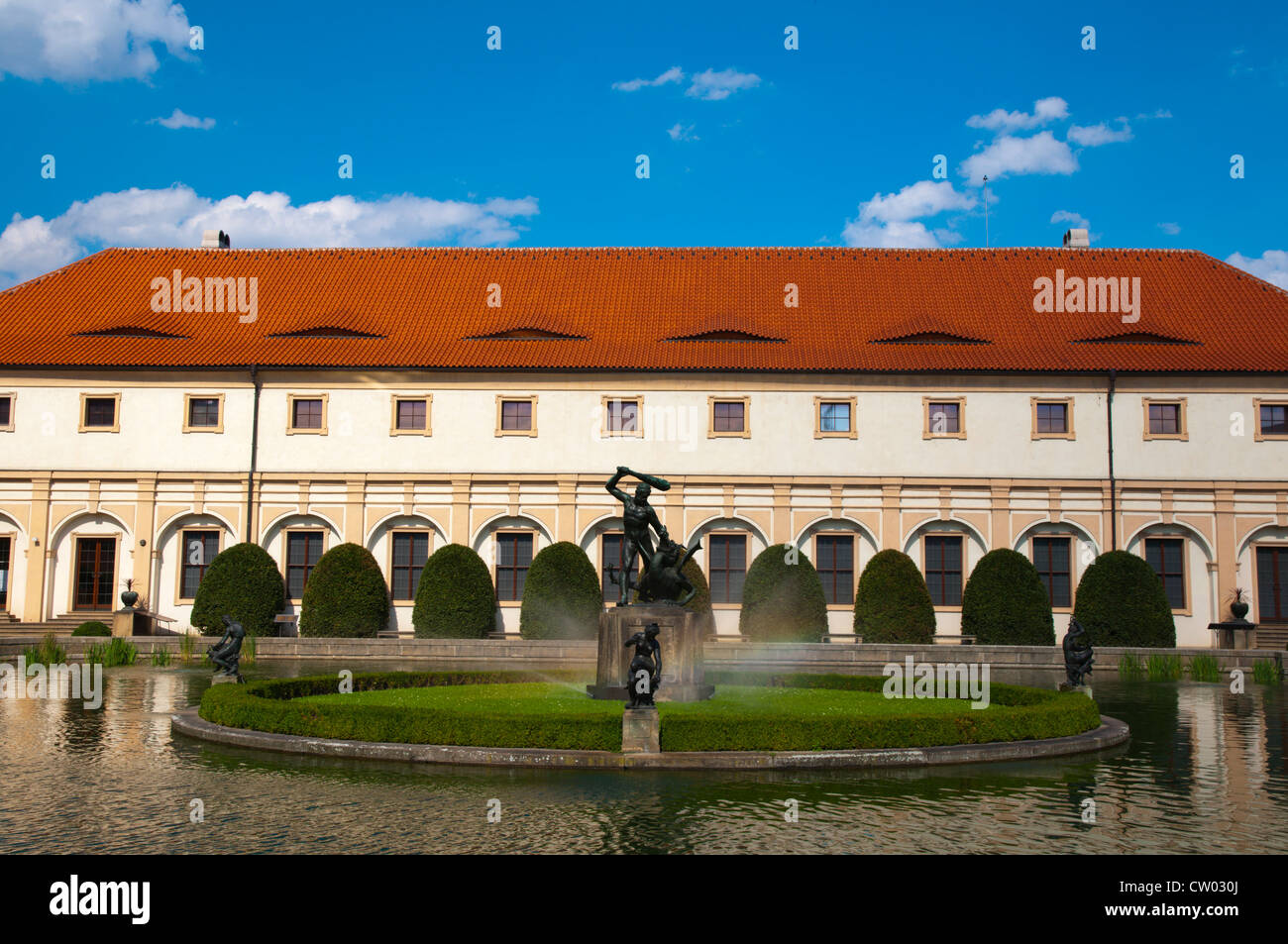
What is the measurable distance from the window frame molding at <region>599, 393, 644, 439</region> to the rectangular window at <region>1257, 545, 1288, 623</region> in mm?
20002

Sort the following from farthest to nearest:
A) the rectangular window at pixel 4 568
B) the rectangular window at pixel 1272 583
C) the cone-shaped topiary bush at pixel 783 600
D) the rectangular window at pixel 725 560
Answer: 1. the rectangular window at pixel 725 560
2. the rectangular window at pixel 4 568
3. the rectangular window at pixel 1272 583
4. the cone-shaped topiary bush at pixel 783 600

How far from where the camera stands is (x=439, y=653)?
30.2m

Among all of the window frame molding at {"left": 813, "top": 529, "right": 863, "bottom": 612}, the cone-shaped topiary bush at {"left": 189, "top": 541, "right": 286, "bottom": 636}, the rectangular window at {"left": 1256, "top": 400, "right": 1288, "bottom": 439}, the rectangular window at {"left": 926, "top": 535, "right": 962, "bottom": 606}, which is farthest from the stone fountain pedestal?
the rectangular window at {"left": 1256, "top": 400, "right": 1288, "bottom": 439}

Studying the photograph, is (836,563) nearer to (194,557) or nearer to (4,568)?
(194,557)

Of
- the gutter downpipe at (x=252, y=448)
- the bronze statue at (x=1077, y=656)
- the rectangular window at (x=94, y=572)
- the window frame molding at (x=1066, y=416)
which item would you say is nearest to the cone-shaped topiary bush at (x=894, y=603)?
the window frame molding at (x=1066, y=416)

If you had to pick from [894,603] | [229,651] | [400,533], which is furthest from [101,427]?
[894,603]

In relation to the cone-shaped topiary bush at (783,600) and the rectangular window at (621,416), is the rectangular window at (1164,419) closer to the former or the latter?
the cone-shaped topiary bush at (783,600)

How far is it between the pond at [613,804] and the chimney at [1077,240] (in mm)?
31586

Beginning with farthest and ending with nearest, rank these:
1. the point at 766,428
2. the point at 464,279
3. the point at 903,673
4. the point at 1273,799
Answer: the point at 464,279 < the point at 766,428 < the point at 903,673 < the point at 1273,799

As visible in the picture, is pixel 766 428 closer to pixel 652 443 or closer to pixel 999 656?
pixel 652 443

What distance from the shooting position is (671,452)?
1446 inches

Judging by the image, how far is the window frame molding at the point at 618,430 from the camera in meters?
36.7
